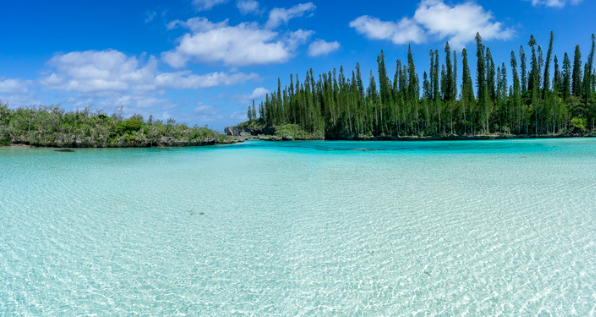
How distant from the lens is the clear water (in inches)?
109

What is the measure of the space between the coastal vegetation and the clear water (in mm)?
21464

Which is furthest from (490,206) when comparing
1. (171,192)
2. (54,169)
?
(54,169)


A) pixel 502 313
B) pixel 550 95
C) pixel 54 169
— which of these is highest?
pixel 550 95

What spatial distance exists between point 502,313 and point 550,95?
180 ft

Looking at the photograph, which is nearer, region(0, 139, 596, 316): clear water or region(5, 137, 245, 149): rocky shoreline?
region(0, 139, 596, 316): clear water

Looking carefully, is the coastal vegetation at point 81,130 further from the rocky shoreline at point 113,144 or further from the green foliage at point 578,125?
the green foliage at point 578,125

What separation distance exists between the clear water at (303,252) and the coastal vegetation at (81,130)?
2146 cm

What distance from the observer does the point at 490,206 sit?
5.73 metres

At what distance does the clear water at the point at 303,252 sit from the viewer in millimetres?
2779

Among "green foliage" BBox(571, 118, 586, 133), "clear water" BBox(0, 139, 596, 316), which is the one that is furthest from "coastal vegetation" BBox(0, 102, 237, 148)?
"green foliage" BBox(571, 118, 586, 133)

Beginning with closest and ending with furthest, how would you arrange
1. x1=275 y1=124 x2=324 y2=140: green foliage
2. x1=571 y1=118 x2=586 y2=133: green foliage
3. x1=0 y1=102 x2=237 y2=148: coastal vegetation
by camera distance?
x1=0 y1=102 x2=237 y2=148: coastal vegetation
x1=571 y1=118 x2=586 y2=133: green foliage
x1=275 y1=124 x2=324 y2=140: green foliage

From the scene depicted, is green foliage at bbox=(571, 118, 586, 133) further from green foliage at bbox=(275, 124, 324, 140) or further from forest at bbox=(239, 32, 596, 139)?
green foliage at bbox=(275, 124, 324, 140)

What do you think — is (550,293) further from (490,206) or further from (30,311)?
(30,311)

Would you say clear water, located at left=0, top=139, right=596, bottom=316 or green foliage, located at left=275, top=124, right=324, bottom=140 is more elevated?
green foliage, located at left=275, top=124, right=324, bottom=140
